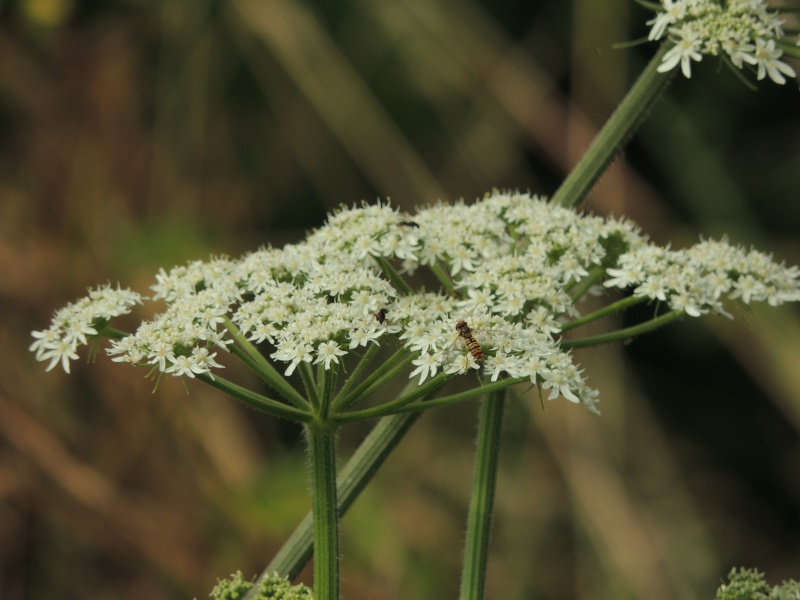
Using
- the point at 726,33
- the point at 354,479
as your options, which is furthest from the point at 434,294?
the point at 726,33

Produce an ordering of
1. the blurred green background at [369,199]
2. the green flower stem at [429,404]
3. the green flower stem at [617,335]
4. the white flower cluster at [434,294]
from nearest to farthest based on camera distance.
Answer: the green flower stem at [429,404] < the white flower cluster at [434,294] < the green flower stem at [617,335] < the blurred green background at [369,199]

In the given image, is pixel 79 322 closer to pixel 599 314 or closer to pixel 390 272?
pixel 390 272

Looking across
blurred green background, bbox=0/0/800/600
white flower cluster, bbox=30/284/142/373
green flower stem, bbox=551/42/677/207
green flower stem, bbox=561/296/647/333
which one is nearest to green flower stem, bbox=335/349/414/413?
green flower stem, bbox=561/296/647/333

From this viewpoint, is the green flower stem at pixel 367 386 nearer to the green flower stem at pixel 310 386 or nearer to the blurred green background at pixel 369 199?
the green flower stem at pixel 310 386

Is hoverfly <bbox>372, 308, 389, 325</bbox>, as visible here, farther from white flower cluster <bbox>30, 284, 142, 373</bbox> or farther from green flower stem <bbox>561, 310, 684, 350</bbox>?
white flower cluster <bbox>30, 284, 142, 373</bbox>

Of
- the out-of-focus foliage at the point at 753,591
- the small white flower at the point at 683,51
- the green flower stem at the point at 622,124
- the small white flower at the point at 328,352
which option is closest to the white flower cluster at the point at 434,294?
the small white flower at the point at 328,352

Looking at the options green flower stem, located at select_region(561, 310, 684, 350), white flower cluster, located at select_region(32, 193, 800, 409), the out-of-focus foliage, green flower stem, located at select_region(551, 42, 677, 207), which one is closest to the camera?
white flower cluster, located at select_region(32, 193, 800, 409)
